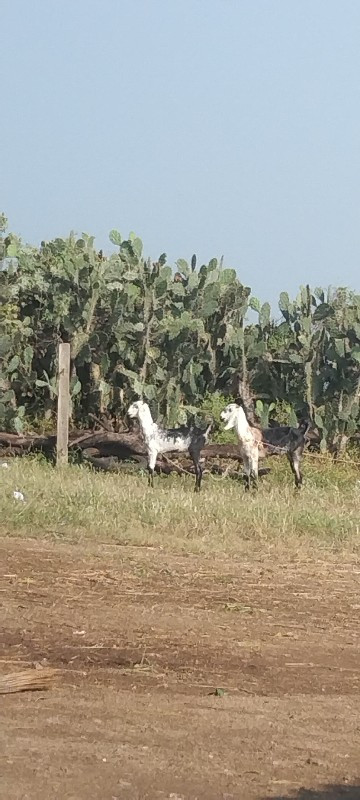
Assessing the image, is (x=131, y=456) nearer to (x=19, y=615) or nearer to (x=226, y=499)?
(x=226, y=499)

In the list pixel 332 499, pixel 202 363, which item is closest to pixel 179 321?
pixel 202 363

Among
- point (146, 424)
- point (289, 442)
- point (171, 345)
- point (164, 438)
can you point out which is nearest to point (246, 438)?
point (289, 442)

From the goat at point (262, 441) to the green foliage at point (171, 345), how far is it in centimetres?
246

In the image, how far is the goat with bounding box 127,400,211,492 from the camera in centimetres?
1599

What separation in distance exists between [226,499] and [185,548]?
99.8 inches

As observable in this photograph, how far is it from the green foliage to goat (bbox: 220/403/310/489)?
246cm

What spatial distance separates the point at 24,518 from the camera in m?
12.4

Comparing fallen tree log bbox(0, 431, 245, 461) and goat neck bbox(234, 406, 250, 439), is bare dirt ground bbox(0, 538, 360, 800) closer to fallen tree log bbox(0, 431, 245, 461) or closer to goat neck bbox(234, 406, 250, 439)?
goat neck bbox(234, 406, 250, 439)

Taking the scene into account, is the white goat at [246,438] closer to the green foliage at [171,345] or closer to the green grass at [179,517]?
the green grass at [179,517]

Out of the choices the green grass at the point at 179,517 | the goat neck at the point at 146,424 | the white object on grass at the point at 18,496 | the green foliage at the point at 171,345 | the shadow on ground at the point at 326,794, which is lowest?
the shadow on ground at the point at 326,794

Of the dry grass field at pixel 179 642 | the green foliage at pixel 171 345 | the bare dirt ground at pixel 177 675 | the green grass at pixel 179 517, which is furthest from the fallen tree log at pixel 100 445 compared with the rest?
the bare dirt ground at pixel 177 675

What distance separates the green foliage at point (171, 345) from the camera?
1880 centimetres

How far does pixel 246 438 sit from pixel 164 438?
1068 mm

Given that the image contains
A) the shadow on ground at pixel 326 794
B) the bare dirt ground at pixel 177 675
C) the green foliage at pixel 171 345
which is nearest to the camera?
the shadow on ground at pixel 326 794
